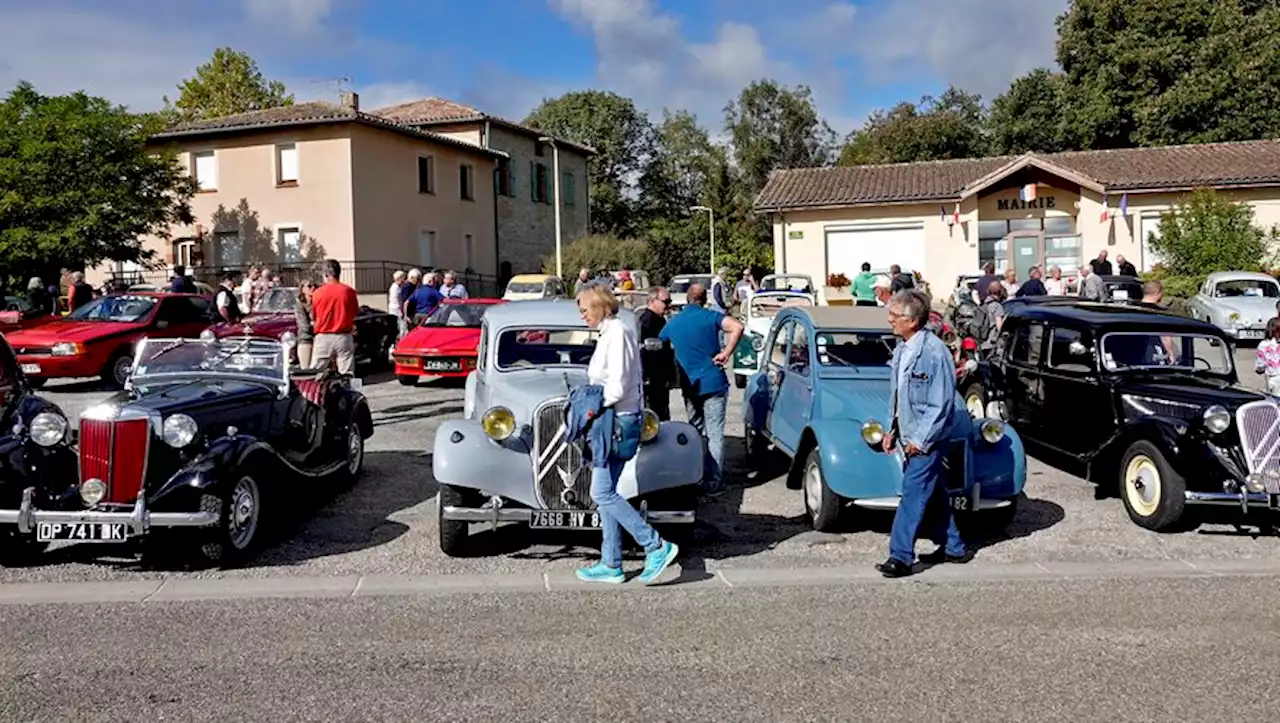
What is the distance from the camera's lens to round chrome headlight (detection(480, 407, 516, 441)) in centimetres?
725

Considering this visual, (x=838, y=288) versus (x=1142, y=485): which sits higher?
(x=838, y=288)

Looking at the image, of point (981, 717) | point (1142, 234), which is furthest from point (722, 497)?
point (1142, 234)

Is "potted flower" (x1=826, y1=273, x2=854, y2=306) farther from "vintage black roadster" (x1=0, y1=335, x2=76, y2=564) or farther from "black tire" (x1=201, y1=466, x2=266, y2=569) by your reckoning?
"vintage black roadster" (x1=0, y1=335, x2=76, y2=564)

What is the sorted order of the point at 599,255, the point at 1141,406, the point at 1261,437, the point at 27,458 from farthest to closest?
the point at 599,255, the point at 1141,406, the point at 1261,437, the point at 27,458

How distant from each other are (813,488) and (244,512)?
4002 mm

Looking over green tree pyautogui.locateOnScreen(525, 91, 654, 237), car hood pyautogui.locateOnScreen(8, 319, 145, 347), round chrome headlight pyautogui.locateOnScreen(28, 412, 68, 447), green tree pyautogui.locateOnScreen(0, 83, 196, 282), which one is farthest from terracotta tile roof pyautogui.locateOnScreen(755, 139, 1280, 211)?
green tree pyautogui.locateOnScreen(525, 91, 654, 237)

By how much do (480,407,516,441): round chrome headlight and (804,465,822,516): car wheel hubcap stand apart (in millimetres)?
2310

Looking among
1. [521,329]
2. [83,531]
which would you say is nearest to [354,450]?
[521,329]

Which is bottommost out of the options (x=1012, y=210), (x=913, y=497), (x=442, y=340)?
(x=913, y=497)

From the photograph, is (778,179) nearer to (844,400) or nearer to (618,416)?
(844,400)

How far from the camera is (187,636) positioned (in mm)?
5793

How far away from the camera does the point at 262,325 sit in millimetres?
18156

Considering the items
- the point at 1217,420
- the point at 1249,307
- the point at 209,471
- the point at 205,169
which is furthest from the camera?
the point at 205,169

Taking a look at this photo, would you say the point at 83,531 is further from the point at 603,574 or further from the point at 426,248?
the point at 426,248
